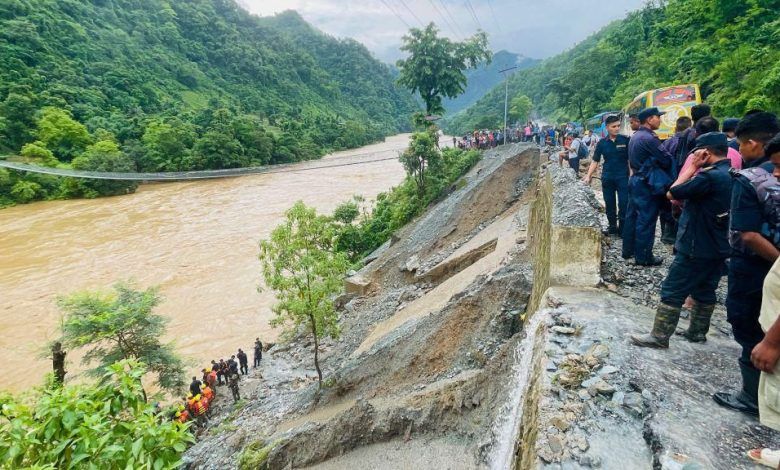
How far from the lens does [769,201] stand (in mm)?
2609

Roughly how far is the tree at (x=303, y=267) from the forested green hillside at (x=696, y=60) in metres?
15.7

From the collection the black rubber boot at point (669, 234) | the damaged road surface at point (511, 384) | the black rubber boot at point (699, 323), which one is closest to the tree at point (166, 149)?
the damaged road surface at point (511, 384)

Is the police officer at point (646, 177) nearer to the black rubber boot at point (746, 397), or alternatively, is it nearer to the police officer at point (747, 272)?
the police officer at point (747, 272)

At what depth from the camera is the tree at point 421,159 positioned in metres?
22.5

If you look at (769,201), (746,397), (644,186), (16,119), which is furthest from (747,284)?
(16,119)

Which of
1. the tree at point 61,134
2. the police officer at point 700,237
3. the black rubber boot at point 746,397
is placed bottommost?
the black rubber boot at point 746,397

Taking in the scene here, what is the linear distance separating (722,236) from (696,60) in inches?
919

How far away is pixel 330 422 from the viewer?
637 cm

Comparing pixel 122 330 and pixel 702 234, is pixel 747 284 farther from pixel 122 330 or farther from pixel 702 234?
pixel 122 330

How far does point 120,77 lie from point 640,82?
232ft

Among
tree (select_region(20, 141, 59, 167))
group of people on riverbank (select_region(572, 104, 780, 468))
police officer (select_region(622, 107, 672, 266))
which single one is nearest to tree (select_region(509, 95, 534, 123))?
tree (select_region(20, 141, 59, 167))

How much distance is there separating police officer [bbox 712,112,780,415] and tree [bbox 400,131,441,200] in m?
20.3

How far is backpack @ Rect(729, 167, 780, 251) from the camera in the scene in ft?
8.44

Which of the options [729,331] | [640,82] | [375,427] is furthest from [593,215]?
[640,82]
